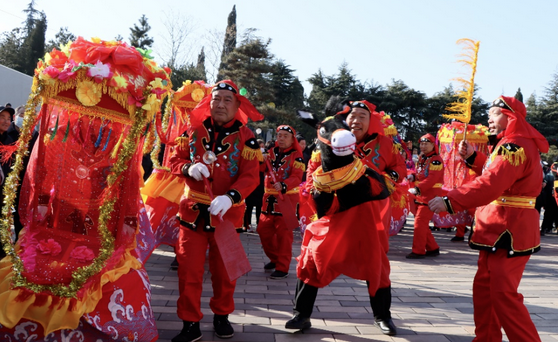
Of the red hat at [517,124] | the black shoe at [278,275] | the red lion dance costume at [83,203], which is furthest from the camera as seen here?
the black shoe at [278,275]

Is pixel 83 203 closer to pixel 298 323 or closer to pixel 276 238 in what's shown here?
pixel 298 323

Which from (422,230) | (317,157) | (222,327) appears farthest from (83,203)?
(422,230)

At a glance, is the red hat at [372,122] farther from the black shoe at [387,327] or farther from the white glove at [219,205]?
the black shoe at [387,327]

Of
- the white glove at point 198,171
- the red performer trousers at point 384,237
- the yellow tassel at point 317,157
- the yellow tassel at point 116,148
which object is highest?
the yellow tassel at point 317,157

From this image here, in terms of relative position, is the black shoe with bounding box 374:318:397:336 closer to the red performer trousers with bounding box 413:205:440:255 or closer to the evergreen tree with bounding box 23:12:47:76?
the red performer trousers with bounding box 413:205:440:255

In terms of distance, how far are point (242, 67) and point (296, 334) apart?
20.4m

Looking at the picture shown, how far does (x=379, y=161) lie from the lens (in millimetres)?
3861

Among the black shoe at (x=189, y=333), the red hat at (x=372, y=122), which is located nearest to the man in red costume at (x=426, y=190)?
the red hat at (x=372, y=122)

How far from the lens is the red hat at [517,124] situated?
3.04m

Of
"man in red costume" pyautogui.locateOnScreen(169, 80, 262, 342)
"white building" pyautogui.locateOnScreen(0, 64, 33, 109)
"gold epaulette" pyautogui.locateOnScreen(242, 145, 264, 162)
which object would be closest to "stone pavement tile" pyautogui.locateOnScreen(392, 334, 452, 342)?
"man in red costume" pyautogui.locateOnScreen(169, 80, 262, 342)

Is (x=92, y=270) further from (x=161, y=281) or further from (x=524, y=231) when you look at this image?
(x=524, y=231)

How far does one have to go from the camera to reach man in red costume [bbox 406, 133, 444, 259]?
262 inches

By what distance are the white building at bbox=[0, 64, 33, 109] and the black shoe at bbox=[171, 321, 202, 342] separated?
11.7m

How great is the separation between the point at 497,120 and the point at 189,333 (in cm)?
→ 269
